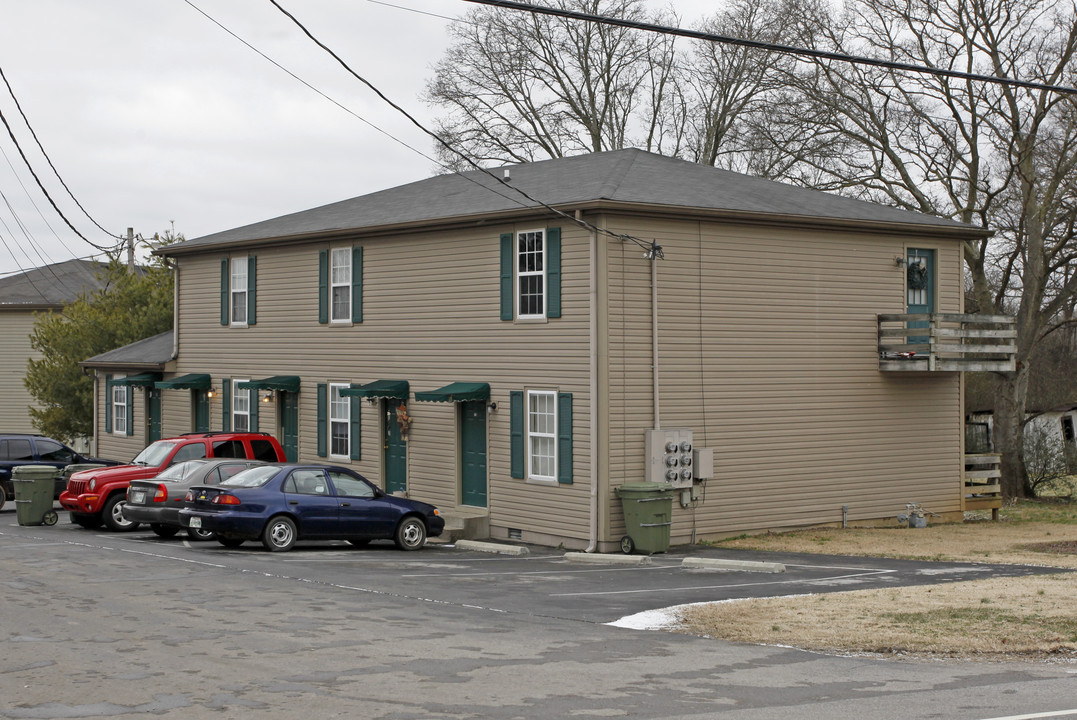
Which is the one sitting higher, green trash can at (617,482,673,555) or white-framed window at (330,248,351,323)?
white-framed window at (330,248,351,323)

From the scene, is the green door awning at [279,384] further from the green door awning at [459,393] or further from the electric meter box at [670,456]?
the electric meter box at [670,456]

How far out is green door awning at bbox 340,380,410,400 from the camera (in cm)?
2461

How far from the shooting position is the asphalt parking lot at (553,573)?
14.9 metres

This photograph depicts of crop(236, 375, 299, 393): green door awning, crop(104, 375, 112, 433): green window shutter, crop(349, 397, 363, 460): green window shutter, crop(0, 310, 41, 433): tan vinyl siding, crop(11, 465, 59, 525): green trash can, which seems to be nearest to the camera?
crop(11, 465, 59, 525): green trash can

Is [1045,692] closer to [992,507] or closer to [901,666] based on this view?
[901,666]

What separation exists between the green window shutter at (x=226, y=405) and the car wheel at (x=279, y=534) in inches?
482

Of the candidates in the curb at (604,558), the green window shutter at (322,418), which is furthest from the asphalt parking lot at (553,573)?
the green window shutter at (322,418)

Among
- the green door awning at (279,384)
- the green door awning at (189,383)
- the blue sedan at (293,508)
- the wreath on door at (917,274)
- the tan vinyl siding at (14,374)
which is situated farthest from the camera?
the tan vinyl siding at (14,374)

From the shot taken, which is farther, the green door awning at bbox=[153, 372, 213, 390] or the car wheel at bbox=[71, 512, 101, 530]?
the green door awning at bbox=[153, 372, 213, 390]

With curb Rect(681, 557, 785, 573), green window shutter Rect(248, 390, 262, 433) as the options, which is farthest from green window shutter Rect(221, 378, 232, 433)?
curb Rect(681, 557, 785, 573)

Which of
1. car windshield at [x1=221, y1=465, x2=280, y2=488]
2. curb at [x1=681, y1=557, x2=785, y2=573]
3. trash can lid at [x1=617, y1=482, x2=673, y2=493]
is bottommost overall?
curb at [x1=681, y1=557, x2=785, y2=573]

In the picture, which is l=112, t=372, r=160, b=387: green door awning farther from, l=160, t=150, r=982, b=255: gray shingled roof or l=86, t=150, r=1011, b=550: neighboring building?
l=86, t=150, r=1011, b=550: neighboring building

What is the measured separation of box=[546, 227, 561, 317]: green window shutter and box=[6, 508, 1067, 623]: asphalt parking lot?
4350 millimetres

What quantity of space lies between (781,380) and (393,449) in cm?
848
